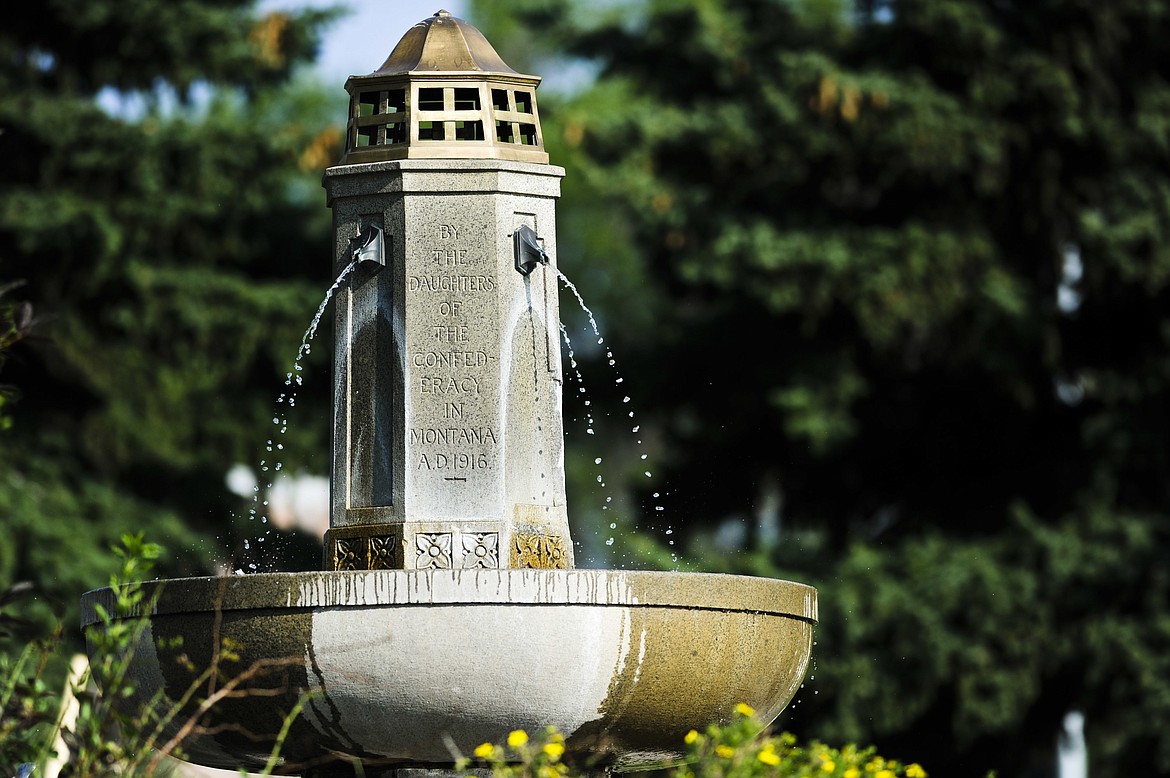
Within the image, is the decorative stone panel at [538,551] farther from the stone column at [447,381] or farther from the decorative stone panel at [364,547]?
the decorative stone panel at [364,547]

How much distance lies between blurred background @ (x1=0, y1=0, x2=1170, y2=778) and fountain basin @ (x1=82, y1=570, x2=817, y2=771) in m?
8.64

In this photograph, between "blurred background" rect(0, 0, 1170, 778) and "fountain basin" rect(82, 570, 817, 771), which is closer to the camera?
"fountain basin" rect(82, 570, 817, 771)

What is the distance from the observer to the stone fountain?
18.6ft

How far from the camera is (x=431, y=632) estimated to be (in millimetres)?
5625

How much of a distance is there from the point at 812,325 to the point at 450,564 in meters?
8.81

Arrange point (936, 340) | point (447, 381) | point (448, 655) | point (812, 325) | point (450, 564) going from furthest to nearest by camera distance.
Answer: point (936, 340)
point (812, 325)
point (447, 381)
point (450, 564)
point (448, 655)

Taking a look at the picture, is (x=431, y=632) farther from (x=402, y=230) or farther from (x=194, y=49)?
(x=194, y=49)

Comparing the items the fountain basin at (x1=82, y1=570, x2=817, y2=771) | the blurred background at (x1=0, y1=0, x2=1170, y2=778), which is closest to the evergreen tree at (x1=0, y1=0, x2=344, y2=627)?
the blurred background at (x1=0, y1=0, x2=1170, y2=778)

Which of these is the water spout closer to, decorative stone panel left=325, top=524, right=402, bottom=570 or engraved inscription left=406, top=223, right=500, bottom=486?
engraved inscription left=406, top=223, right=500, bottom=486

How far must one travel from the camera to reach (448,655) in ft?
18.5

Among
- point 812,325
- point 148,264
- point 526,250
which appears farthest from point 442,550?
point 148,264

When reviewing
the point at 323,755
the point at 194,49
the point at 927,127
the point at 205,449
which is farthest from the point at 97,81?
the point at 323,755

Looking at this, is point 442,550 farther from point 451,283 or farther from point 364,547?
point 451,283

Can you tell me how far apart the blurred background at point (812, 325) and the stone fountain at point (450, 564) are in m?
8.00
